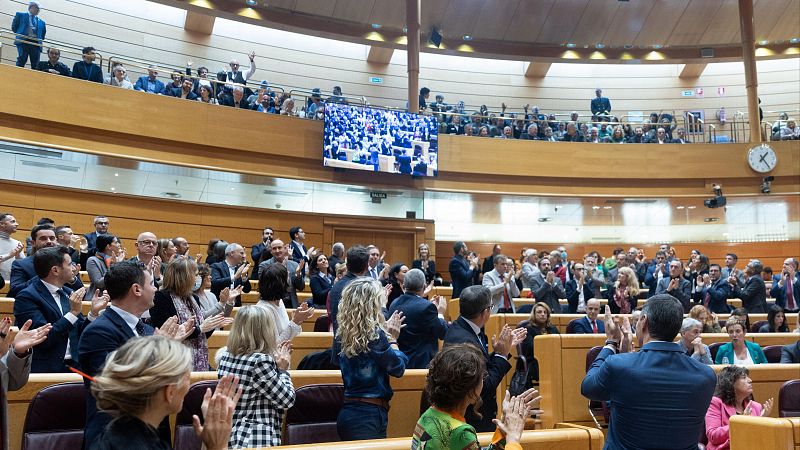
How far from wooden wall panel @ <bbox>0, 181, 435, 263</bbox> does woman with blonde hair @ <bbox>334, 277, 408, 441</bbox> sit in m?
8.74

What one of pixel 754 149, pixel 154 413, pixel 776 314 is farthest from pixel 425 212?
pixel 154 413

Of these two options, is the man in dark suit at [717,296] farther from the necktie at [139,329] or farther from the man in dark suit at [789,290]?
the necktie at [139,329]

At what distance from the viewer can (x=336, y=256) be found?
8.16 m

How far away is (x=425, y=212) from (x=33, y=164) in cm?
717

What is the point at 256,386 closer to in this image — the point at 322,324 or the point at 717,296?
the point at 322,324

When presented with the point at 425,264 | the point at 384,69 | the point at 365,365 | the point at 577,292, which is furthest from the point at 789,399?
the point at 384,69

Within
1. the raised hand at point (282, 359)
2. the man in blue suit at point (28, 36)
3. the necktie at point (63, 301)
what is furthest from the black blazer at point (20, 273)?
the man in blue suit at point (28, 36)

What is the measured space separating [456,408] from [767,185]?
13940mm

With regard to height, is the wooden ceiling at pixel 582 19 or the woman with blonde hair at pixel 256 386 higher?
the wooden ceiling at pixel 582 19

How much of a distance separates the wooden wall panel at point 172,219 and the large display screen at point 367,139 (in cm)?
147

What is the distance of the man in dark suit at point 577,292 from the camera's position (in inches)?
336

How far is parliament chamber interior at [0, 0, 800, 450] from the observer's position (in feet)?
8.84

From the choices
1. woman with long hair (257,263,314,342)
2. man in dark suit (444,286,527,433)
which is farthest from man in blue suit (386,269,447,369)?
woman with long hair (257,263,314,342)

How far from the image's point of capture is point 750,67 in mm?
14648
